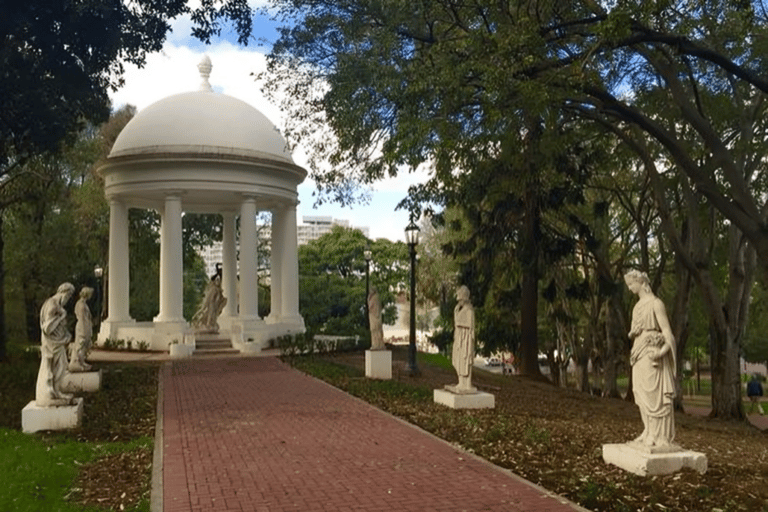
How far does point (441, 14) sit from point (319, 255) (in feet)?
117

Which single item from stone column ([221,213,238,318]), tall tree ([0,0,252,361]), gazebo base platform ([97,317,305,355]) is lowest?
gazebo base platform ([97,317,305,355])

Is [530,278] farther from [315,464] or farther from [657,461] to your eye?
[315,464]

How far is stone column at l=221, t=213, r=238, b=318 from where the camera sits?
3181cm

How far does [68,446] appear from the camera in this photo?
398 inches

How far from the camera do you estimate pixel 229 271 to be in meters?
31.9

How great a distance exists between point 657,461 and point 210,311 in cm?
2276

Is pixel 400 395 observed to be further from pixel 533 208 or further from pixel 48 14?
pixel 48 14

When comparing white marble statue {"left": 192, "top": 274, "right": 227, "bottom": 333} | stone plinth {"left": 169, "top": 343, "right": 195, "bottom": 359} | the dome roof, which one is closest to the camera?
stone plinth {"left": 169, "top": 343, "right": 195, "bottom": 359}

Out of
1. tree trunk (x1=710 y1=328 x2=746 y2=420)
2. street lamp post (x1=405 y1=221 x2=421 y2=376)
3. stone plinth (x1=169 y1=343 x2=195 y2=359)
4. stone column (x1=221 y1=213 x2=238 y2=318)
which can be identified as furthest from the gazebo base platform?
tree trunk (x1=710 y1=328 x2=746 y2=420)

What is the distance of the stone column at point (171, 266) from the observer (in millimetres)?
26422

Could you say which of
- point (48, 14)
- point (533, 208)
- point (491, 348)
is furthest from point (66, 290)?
point (491, 348)

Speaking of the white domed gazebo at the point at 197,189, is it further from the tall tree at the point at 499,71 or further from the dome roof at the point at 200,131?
the tall tree at the point at 499,71

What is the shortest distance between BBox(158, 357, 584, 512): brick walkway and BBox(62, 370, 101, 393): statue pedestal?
108 inches

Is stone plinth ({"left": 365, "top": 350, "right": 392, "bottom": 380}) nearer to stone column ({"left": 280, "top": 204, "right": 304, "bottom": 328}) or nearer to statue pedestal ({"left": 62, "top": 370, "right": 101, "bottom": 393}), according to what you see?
statue pedestal ({"left": 62, "top": 370, "right": 101, "bottom": 393})
